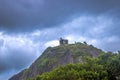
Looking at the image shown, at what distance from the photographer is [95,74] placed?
93.0 m

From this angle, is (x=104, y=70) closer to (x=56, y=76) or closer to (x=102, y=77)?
(x=102, y=77)

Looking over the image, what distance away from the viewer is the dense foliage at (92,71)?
92250 mm

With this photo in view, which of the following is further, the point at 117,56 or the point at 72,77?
the point at 117,56

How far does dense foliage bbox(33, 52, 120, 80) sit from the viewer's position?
92.2 m

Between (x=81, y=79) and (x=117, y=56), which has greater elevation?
(x=117, y=56)

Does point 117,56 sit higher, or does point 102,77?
point 117,56

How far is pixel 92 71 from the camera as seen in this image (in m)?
95.4

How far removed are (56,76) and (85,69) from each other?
8778 mm

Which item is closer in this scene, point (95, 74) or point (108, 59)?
point (95, 74)

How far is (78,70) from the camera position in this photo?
96375 mm

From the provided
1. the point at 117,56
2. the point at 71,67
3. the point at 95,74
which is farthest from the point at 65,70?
the point at 117,56

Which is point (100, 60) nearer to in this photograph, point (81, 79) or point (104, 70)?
point (104, 70)

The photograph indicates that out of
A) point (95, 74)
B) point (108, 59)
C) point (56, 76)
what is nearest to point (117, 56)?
point (108, 59)

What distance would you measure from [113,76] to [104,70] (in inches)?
123
